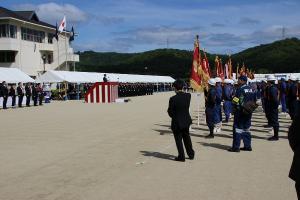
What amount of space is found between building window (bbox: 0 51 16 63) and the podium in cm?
2599

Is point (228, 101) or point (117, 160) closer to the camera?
point (117, 160)

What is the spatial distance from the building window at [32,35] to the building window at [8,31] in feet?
6.65

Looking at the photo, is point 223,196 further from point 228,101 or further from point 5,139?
point 228,101

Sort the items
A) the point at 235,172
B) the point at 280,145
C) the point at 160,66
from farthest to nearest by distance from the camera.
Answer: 1. the point at 160,66
2. the point at 280,145
3. the point at 235,172

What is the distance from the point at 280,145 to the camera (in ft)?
37.0

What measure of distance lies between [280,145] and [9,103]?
24.0 m

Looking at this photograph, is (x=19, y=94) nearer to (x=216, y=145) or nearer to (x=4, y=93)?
(x=4, y=93)

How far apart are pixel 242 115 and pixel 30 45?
5420 centimetres

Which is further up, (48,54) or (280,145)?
(48,54)

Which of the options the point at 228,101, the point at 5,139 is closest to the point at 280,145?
the point at 228,101

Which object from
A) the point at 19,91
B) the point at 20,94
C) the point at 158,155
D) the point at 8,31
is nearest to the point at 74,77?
the point at 19,91

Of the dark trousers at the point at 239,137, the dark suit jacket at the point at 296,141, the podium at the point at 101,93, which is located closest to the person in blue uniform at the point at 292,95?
the dark trousers at the point at 239,137

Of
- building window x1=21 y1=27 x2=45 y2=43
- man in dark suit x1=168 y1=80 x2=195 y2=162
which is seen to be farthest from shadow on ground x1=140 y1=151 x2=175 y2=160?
building window x1=21 y1=27 x2=45 y2=43

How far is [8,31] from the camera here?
57.4 m
